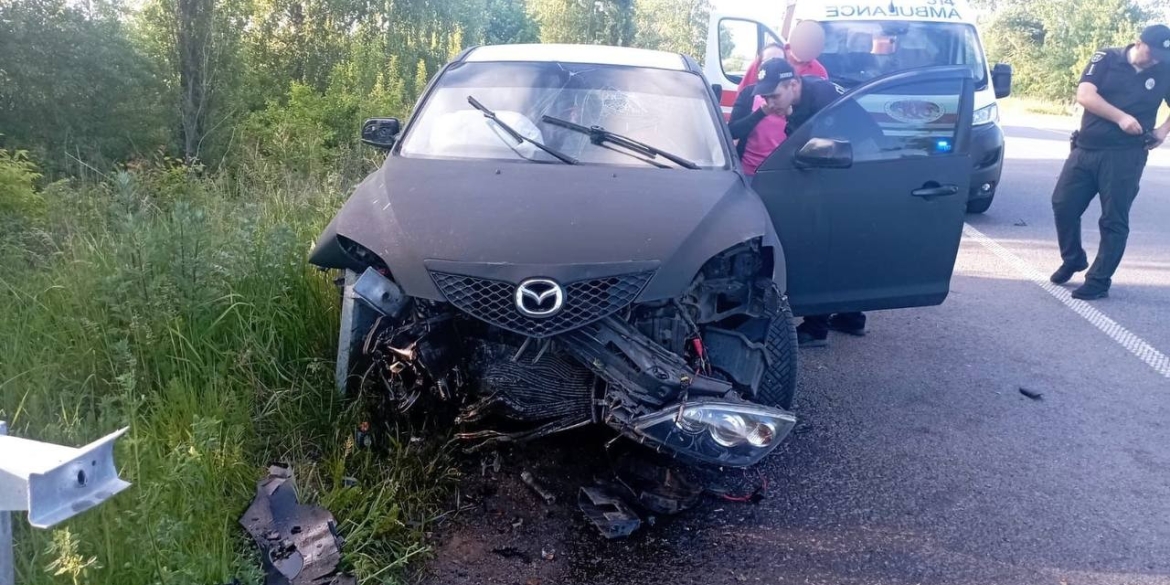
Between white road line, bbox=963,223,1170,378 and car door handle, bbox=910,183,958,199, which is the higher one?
car door handle, bbox=910,183,958,199

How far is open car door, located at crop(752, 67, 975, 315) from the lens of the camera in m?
5.07

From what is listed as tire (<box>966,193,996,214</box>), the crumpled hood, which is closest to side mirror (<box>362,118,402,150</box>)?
the crumpled hood

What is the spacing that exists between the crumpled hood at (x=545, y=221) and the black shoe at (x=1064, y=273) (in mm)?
4572

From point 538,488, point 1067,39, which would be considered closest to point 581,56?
point 538,488

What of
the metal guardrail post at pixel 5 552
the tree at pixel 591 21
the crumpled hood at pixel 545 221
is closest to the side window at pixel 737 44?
the crumpled hood at pixel 545 221

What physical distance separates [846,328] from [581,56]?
2596 millimetres

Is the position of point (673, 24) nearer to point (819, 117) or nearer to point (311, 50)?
point (311, 50)

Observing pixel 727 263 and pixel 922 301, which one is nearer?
pixel 727 263

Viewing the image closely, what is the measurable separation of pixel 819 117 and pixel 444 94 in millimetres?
1947

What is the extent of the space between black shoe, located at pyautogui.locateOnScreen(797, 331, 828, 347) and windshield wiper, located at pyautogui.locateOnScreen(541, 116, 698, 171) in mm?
1997

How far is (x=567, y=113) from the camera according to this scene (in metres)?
4.82

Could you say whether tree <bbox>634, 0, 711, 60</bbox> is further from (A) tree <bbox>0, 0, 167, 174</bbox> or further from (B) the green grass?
(B) the green grass

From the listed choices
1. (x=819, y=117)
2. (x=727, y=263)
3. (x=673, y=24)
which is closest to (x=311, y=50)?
(x=819, y=117)

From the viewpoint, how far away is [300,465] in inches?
156
